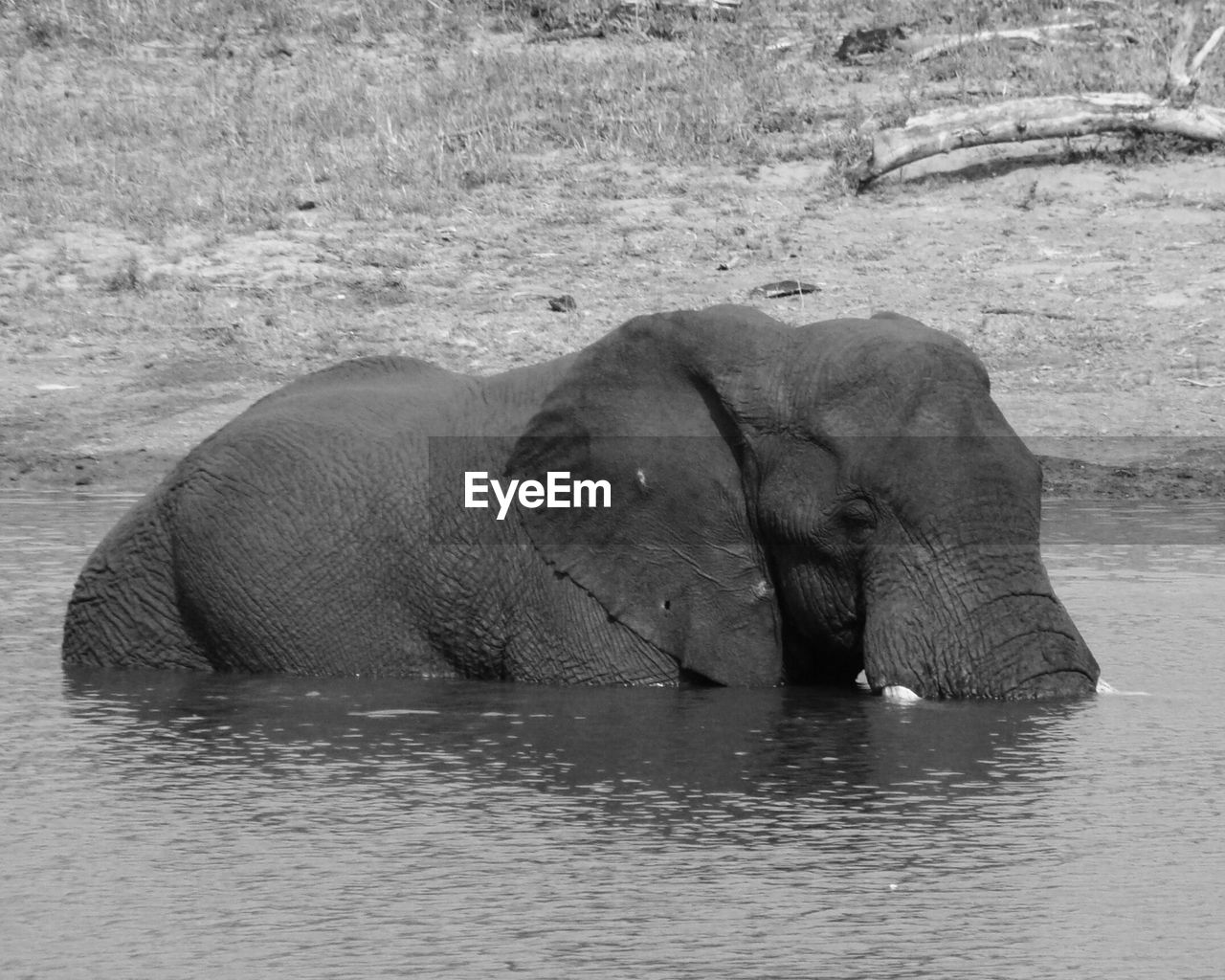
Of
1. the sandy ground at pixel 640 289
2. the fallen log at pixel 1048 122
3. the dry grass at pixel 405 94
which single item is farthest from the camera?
the dry grass at pixel 405 94

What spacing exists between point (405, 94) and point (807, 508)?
10558mm

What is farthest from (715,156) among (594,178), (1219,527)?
(1219,527)

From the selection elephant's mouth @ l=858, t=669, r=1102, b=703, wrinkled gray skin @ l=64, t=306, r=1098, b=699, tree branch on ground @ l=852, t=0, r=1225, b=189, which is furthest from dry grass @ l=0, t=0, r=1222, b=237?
elephant's mouth @ l=858, t=669, r=1102, b=703

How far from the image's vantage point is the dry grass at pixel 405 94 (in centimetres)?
1486

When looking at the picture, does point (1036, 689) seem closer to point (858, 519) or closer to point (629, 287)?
point (858, 519)

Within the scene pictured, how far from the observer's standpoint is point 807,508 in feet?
20.7

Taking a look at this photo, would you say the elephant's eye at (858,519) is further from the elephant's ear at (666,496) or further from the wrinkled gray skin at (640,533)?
the elephant's ear at (666,496)

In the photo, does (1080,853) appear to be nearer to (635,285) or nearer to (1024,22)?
(635,285)

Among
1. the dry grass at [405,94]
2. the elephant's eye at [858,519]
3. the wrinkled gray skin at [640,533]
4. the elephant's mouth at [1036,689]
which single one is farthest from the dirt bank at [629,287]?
the elephant's eye at [858,519]

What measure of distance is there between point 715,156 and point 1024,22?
108 inches

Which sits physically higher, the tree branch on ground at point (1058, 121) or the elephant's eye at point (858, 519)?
the tree branch on ground at point (1058, 121)

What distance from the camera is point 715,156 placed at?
14875mm

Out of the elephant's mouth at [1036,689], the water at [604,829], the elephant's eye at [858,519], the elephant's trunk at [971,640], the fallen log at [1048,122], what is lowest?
the water at [604,829]

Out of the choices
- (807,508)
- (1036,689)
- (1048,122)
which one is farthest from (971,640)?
(1048,122)
